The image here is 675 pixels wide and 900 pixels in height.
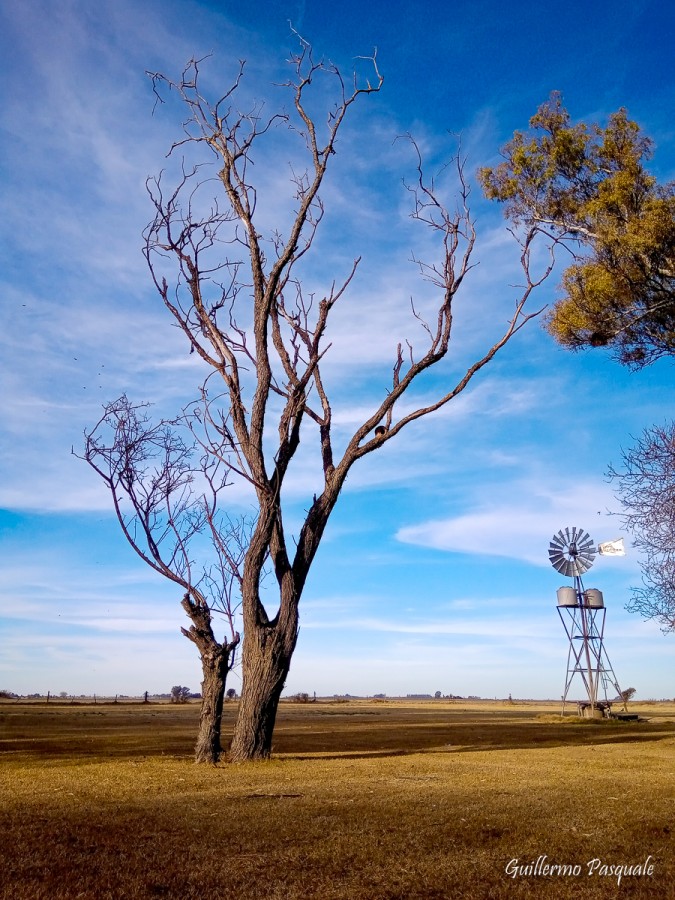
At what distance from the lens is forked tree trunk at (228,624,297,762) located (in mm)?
12656

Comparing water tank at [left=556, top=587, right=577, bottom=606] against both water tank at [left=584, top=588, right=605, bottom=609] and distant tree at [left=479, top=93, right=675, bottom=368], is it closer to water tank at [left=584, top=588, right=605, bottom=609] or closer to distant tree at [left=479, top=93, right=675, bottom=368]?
water tank at [left=584, top=588, right=605, bottom=609]

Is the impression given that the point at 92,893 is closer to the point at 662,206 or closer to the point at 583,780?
the point at 583,780

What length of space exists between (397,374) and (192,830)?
401 inches

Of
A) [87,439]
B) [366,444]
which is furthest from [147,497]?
[366,444]

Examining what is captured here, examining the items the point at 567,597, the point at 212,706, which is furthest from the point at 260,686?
the point at 567,597

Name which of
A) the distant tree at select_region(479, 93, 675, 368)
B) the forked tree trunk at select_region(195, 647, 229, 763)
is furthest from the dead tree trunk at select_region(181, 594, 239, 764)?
the distant tree at select_region(479, 93, 675, 368)

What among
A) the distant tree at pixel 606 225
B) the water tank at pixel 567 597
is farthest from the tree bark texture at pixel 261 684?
the water tank at pixel 567 597

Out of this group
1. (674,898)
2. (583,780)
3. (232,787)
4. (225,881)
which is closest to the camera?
(674,898)

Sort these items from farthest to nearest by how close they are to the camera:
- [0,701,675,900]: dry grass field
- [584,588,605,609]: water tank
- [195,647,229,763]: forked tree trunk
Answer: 1. [584,588,605,609]: water tank
2. [195,647,229,763]: forked tree trunk
3. [0,701,675,900]: dry grass field

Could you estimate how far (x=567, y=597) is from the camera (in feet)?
125

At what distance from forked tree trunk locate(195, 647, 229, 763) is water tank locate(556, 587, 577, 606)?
28.6 m

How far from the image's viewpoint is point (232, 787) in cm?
909

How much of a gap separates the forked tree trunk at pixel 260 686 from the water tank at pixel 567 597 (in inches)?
1109

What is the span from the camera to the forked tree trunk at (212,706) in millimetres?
12539
